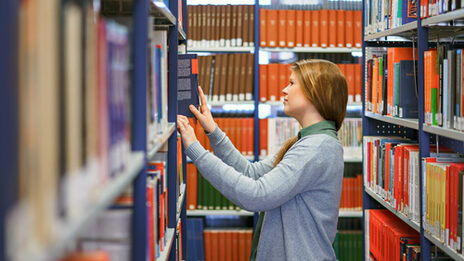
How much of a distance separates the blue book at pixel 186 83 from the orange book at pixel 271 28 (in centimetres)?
182

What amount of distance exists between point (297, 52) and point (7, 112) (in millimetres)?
3563

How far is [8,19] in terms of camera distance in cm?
44

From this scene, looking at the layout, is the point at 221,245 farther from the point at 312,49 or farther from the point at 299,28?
the point at 299,28

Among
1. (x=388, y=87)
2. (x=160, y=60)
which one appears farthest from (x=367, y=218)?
(x=160, y=60)

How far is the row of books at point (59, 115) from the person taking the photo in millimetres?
479

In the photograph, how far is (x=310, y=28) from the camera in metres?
3.66

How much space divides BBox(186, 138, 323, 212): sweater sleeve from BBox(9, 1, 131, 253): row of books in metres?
0.98

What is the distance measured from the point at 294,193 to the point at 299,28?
7.12ft

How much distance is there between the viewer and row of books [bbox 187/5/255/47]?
364 cm

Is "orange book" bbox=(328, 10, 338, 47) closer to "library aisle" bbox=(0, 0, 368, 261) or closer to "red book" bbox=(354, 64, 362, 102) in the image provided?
"library aisle" bbox=(0, 0, 368, 261)

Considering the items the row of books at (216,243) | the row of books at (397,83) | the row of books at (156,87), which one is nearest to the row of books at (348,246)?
the row of books at (216,243)

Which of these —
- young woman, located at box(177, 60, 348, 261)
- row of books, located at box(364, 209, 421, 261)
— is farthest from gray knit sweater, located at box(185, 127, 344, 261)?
row of books, located at box(364, 209, 421, 261)

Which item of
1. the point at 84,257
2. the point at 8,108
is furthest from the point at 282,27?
the point at 8,108

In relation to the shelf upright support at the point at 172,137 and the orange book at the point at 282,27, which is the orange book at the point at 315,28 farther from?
the shelf upright support at the point at 172,137
